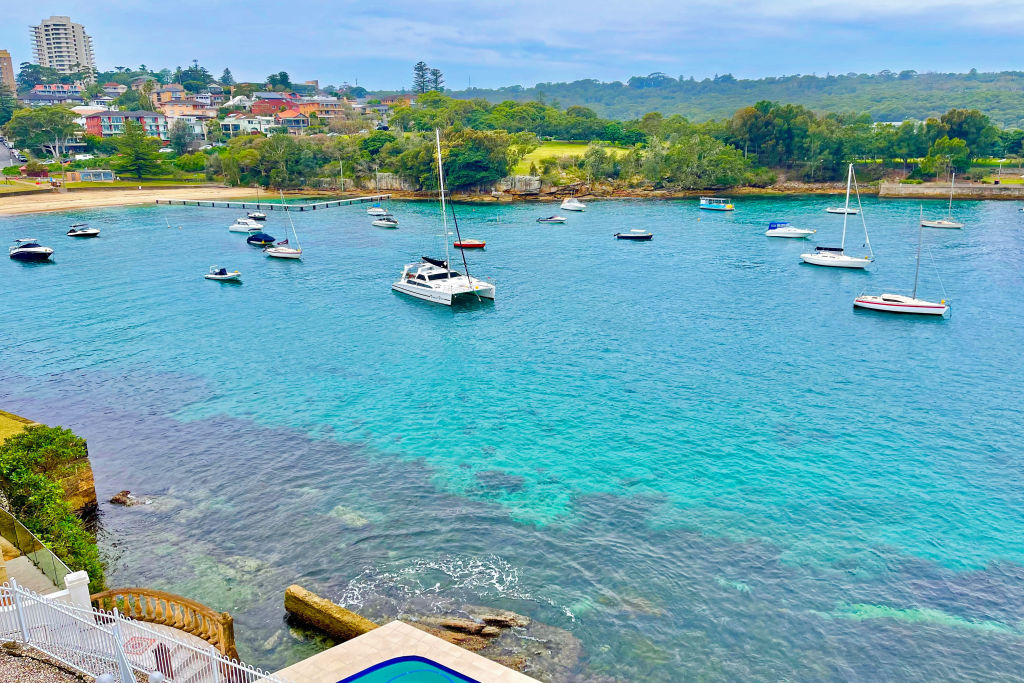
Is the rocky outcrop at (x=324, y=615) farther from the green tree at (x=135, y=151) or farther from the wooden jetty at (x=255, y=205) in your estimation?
the green tree at (x=135, y=151)

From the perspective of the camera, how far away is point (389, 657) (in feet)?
74.2

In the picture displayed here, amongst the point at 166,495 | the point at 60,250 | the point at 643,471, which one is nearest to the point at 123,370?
the point at 166,495

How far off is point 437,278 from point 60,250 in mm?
67114

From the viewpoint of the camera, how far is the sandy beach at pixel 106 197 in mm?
153750

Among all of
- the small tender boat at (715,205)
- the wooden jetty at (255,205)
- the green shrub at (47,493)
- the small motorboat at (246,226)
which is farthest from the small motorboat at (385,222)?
the green shrub at (47,493)

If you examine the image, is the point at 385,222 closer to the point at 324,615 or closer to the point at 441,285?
the point at 441,285

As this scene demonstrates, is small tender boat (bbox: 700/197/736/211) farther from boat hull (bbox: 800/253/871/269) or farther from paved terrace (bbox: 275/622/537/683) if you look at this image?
paved terrace (bbox: 275/622/537/683)

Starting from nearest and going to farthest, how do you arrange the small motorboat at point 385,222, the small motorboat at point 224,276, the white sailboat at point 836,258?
the small motorboat at point 224,276 → the white sailboat at point 836,258 → the small motorboat at point 385,222

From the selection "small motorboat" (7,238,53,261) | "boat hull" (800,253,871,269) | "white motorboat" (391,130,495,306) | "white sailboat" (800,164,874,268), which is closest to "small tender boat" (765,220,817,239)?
"white sailboat" (800,164,874,268)

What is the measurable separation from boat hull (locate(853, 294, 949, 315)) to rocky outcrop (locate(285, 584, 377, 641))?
212 ft

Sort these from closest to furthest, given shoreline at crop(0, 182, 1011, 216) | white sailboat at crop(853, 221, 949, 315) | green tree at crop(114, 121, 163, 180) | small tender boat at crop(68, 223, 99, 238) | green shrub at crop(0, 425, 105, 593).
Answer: green shrub at crop(0, 425, 105, 593)
white sailboat at crop(853, 221, 949, 315)
small tender boat at crop(68, 223, 99, 238)
shoreline at crop(0, 182, 1011, 216)
green tree at crop(114, 121, 163, 180)

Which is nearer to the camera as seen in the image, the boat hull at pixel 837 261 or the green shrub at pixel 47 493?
the green shrub at pixel 47 493

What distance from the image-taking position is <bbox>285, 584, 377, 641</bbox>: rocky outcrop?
25.5 metres

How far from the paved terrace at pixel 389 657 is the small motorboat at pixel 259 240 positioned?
98846 millimetres
